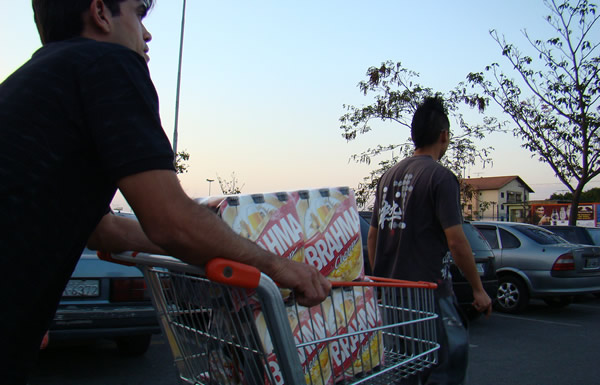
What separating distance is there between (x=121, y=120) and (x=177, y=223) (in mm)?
257

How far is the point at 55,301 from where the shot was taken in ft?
4.46

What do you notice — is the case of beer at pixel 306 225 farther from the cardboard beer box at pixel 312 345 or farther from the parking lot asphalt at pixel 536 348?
the parking lot asphalt at pixel 536 348

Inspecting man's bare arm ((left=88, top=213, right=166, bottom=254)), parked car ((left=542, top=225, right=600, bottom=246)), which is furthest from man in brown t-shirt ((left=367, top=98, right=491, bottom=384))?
parked car ((left=542, top=225, right=600, bottom=246))

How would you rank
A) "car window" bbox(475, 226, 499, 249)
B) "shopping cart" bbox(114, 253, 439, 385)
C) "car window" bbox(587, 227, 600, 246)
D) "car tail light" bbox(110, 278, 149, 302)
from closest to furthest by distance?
"shopping cart" bbox(114, 253, 439, 385)
"car tail light" bbox(110, 278, 149, 302)
"car window" bbox(475, 226, 499, 249)
"car window" bbox(587, 227, 600, 246)

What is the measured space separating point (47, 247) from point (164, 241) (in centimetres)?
28

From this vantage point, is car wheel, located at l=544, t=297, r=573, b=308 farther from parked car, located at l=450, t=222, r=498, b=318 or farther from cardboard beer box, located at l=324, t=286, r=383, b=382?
cardboard beer box, located at l=324, t=286, r=383, b=382

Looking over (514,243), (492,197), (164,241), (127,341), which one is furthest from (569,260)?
(492,197)

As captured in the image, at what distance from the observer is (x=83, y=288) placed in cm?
501

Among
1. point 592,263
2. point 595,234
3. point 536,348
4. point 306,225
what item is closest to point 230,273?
point 306,225

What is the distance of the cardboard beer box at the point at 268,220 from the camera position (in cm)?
169

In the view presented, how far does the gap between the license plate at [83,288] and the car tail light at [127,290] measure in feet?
0.47

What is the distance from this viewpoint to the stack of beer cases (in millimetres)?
1726

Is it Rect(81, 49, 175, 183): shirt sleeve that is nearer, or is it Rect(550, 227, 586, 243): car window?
Rect(81, 49, 175, 183): shirt sleeve

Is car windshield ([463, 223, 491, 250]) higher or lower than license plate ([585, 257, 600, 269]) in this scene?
higher
